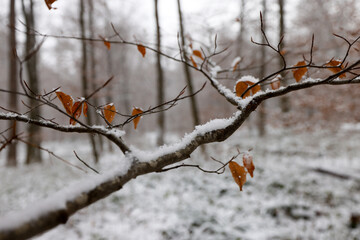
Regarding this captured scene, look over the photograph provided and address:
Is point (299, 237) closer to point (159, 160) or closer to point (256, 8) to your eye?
point (159, 160)

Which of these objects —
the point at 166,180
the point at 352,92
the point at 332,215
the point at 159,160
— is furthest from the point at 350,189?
the point at 159,160

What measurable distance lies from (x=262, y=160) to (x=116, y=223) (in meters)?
4.87

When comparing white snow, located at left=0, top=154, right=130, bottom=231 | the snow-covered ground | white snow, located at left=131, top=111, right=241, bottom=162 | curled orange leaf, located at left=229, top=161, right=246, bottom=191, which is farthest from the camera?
the snow-covered ground

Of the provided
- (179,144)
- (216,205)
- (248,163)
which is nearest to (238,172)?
(248,163)

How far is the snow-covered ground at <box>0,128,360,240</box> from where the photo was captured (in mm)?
3881

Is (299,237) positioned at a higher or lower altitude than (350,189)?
lower

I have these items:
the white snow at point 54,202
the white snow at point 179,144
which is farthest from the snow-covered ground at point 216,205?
the white snow at point 54,202

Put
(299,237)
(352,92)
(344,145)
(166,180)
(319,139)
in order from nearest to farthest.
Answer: (299,237) → (352,92) → (166,180) → (344,145) → (319,139)

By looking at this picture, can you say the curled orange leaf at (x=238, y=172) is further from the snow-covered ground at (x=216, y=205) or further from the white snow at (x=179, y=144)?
the snow-covered ground at (x=216, y=205)

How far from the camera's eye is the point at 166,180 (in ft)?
19.5

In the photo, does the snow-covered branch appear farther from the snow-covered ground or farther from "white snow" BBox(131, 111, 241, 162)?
the snow-covered ground

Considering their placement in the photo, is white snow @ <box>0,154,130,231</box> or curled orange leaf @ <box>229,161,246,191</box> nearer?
white snow @ <box>0,154,130,231</box>

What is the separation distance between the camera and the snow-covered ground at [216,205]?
3.88 m

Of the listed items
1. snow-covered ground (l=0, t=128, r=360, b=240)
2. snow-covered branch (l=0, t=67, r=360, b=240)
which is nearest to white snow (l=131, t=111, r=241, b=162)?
snow-covered branch (l=0, t=67, r=360, b=240)
